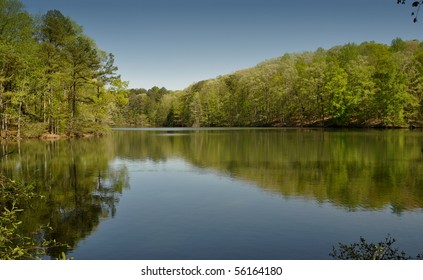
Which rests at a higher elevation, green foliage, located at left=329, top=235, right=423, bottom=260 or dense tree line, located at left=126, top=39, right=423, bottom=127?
dense tree line, located at left=126, top=39, right=423, bottom=127

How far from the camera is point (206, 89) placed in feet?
470

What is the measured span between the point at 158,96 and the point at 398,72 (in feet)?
397

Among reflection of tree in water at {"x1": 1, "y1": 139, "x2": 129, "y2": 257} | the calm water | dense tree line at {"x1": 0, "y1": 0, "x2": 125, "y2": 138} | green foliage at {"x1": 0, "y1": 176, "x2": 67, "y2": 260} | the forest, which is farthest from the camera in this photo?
the forest

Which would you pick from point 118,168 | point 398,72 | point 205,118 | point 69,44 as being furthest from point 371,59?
point 118,168

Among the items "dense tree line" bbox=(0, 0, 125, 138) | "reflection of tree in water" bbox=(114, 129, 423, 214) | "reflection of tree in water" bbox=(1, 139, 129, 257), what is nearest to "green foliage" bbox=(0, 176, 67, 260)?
"reflection of tree in water" bbox=(1, 139, 129, 257)

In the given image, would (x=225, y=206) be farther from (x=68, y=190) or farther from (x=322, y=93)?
(x=322, y=93)

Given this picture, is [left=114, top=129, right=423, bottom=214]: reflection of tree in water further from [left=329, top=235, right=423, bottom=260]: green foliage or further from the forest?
the forest

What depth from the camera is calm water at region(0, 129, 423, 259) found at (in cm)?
1184

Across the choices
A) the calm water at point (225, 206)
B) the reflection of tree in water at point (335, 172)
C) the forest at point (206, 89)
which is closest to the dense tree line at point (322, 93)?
the forest at point (206, 89)

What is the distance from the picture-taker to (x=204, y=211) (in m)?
16.2

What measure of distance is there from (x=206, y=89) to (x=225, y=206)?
128m

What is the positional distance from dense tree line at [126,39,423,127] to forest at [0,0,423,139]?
0.90 feet

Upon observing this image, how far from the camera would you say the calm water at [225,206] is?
38.8 ft

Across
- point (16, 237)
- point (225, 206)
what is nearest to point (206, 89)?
point (225, 206)
